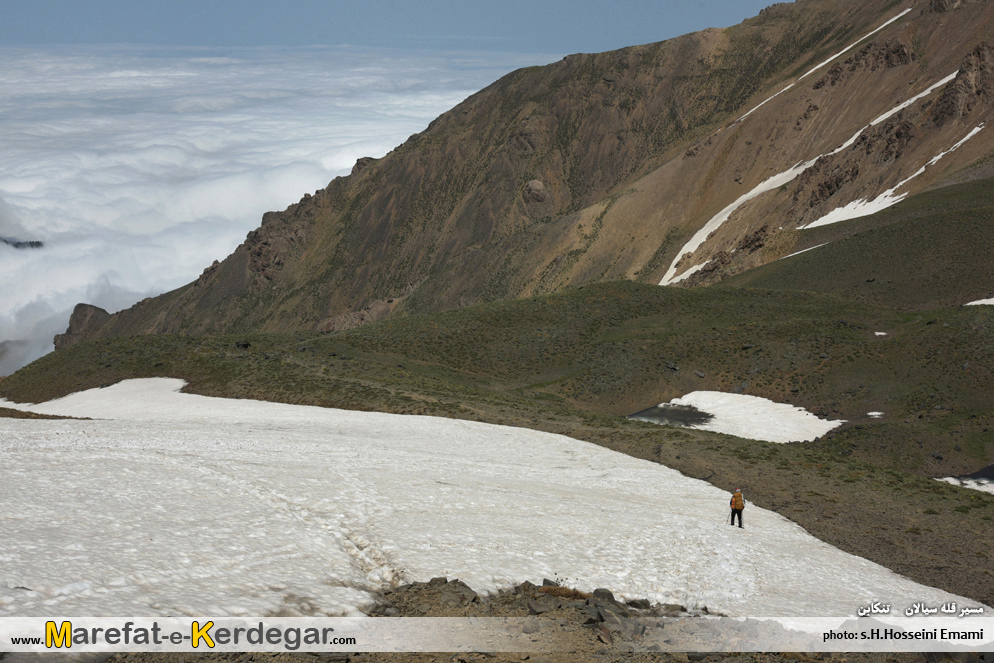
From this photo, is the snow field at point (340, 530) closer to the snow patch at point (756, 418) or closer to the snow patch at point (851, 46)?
the snow patch at point (756, 418)

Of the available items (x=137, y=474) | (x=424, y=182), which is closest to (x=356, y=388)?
(x=137, y=474)

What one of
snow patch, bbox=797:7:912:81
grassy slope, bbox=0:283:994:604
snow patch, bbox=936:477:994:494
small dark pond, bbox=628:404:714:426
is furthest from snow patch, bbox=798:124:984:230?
snow patch, bbox=936:477:994:494

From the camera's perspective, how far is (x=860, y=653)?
13188mm

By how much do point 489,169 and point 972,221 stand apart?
107230 mm

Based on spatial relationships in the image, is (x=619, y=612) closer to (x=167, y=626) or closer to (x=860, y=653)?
(x=860, y=653)

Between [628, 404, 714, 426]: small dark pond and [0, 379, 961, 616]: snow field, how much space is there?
18.1 m

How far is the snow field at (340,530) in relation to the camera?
38.5 ft

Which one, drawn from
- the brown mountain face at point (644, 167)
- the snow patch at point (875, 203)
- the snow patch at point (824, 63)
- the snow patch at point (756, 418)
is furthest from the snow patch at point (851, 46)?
the snow patch at point (756, 418)

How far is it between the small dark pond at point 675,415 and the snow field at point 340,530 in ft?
59.5

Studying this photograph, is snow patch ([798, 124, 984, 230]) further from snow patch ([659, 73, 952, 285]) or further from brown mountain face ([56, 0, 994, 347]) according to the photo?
snow patch ([659, 73, 952, 285])

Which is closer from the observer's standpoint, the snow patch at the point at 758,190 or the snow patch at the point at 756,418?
the snow patch at the point at 756,418

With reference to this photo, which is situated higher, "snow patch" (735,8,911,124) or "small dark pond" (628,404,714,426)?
"snow patch" (735,8,911,124)

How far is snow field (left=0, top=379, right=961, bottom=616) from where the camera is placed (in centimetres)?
1173

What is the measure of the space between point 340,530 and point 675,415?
35.3 metres
